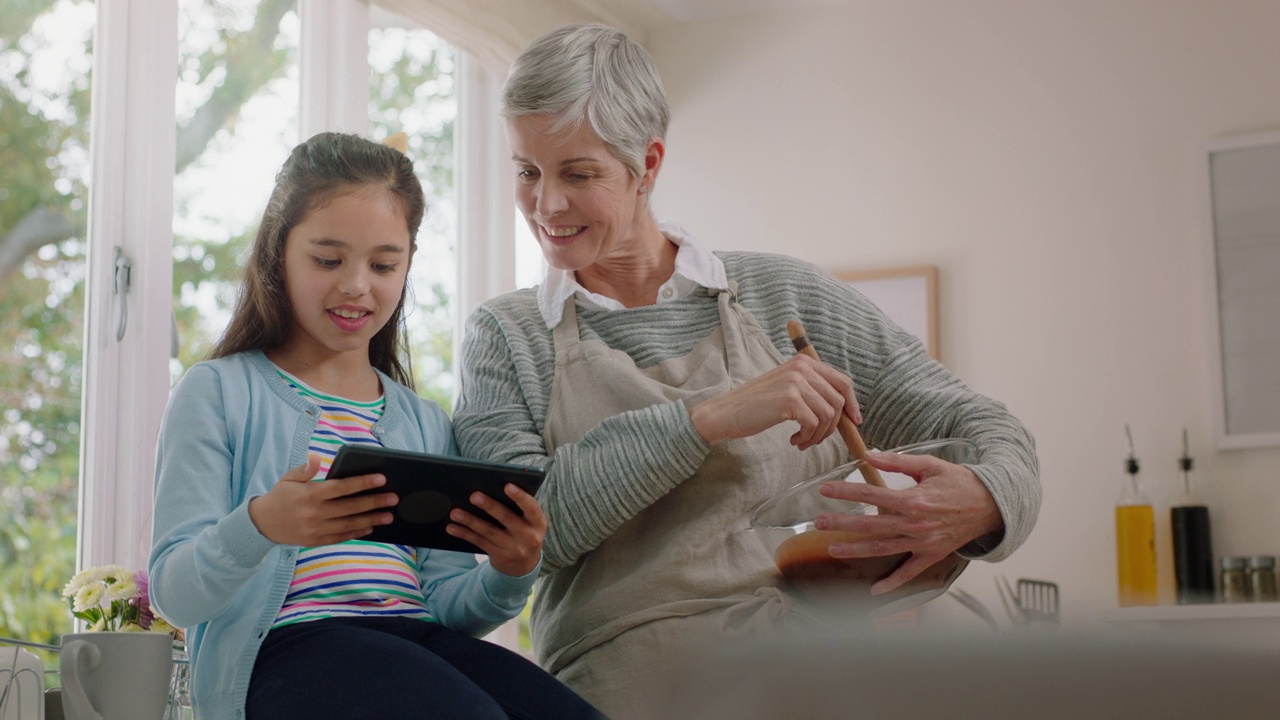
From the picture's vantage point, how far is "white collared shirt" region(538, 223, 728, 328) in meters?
1.71

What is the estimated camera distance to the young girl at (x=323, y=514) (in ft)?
3.87

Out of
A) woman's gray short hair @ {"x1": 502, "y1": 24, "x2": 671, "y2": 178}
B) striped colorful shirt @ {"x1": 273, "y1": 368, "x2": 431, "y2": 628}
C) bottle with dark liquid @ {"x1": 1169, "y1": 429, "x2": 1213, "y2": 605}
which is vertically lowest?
bottle with dark liquid @ {"x1": 1169, "y1": 429, "x2": 1213, "y2": 605}

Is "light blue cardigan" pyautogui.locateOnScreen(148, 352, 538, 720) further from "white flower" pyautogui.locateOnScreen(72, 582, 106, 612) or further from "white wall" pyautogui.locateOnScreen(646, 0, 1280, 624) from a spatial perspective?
"white wall" pyautogui.locateOnScreen(646, 0, 1280, 624)

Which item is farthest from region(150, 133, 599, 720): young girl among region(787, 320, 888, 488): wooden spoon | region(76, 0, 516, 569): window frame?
region(76, 0, 516, 569): window frame

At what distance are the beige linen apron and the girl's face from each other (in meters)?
0.26

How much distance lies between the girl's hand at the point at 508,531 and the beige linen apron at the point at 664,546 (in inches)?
6.3

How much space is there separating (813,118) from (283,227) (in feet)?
10.1

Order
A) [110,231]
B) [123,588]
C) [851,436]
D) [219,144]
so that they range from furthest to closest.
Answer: [219,144]
[110,231]
[123,588]
[851,436]

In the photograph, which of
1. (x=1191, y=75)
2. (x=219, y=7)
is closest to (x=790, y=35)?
(x=1191, y=75)

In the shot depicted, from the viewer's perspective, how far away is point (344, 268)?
4.87 ft

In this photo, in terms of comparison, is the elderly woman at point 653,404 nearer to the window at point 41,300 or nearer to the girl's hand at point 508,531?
the girl's hand at point 508,531

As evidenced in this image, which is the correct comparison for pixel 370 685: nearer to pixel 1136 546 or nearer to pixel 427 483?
pixel 427 483

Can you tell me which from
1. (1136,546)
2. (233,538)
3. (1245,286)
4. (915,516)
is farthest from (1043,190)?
(233,538)

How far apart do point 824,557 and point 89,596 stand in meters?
1.03
